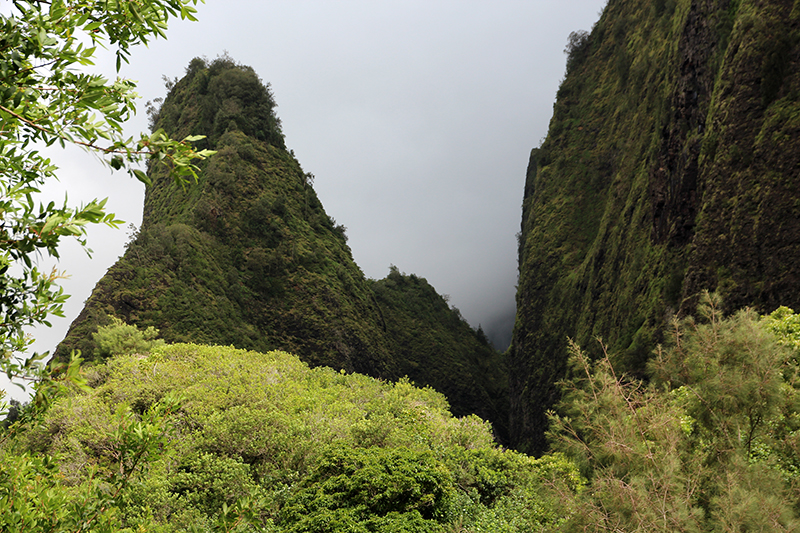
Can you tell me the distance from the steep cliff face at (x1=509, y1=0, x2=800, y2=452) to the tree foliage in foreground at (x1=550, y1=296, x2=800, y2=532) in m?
13.4

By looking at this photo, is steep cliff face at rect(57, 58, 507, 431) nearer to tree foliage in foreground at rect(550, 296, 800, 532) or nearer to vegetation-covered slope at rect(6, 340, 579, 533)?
vegetation-covered slope at rect(6, 340, 579, 533)

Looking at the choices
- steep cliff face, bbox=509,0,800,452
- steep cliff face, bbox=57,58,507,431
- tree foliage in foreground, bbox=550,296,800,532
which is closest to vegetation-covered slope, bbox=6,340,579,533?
tree foliage in foreground, bbox=550,296,800,532

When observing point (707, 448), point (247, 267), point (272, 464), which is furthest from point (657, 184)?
point (247, 267)

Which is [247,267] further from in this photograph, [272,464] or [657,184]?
[272,464]

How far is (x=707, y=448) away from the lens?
642cm

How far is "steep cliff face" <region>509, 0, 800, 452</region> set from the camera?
19141mm

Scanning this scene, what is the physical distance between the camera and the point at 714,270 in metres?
21.1

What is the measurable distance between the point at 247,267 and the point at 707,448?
124 ft

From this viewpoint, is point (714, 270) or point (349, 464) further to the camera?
point (714, 270)


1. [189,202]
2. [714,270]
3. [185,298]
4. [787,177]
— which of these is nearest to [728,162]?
[787,177]

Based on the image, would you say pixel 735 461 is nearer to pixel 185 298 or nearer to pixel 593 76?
pixel 185 298

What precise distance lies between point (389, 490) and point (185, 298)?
92.6ft

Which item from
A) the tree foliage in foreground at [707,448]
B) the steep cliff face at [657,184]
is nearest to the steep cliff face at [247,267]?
the steep cliff face at [657,184]

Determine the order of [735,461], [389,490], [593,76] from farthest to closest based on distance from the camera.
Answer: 1. [593,76]
2. [389,490]
3. [735,461]
